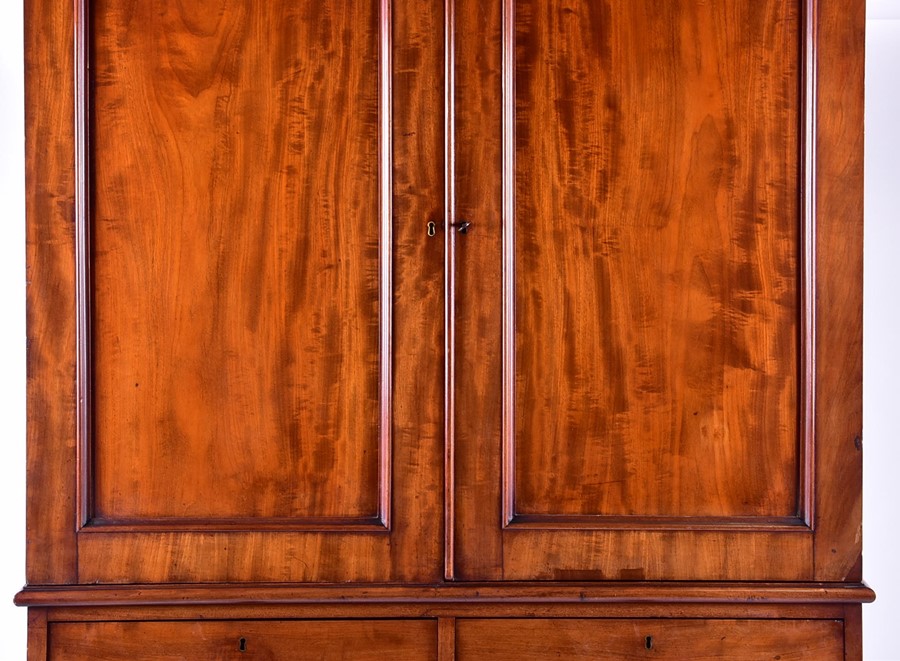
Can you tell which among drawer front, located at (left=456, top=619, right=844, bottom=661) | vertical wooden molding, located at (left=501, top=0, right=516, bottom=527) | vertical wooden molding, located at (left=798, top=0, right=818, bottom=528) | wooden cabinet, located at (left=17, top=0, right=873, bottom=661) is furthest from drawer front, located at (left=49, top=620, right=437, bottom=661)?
vertical wooden molding, located at (left=798, top=0, right=818, bottom=528)

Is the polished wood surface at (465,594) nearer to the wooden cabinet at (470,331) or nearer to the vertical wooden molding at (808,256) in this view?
the wooden cabinet at (470,331)

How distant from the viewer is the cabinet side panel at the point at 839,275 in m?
1.08

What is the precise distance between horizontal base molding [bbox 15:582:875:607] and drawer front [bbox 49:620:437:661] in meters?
0.04

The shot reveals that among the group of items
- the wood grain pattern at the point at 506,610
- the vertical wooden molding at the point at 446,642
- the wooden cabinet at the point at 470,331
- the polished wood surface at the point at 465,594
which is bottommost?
the vertical wooden molding at the point at 446,642

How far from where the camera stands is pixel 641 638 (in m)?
1.09

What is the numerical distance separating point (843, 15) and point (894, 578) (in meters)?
1.16

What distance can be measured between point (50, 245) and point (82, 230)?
2.0 inches

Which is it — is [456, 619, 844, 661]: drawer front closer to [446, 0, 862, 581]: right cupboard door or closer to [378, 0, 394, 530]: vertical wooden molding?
[446, 0, 862, 581]: right cupboard door

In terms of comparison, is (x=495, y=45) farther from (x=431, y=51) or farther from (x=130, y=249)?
(x=130, y=249)

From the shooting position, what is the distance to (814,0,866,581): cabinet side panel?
1081mm

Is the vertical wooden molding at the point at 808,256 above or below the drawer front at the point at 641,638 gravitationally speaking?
above

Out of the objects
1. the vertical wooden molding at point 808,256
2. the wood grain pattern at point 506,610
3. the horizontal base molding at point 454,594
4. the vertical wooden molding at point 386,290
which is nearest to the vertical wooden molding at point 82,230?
the horizontal base molding at point 454,594

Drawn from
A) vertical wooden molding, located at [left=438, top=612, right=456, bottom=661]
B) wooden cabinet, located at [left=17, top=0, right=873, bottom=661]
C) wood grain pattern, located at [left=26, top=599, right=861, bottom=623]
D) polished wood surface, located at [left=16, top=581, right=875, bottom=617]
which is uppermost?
wooden cabinet, located at [left=17, top=0, right=873, bottom=661]

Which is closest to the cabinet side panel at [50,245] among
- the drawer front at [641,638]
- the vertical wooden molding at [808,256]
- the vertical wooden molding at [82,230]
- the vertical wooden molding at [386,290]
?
the vertical wooden molding at [82,230]
